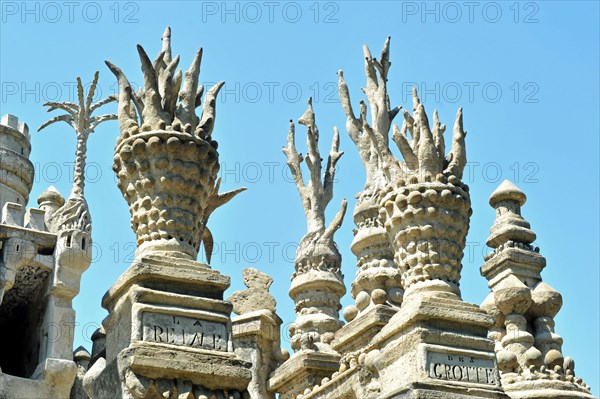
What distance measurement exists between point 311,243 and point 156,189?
272 inches

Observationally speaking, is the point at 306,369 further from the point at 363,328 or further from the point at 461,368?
the point at 461,368

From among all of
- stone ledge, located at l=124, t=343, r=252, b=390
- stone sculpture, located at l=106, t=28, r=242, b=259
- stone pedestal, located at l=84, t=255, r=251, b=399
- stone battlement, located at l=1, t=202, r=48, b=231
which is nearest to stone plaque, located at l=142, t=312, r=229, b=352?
stone pedestal, located at l=84, t=255, r=251, b=399

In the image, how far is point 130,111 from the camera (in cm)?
1130

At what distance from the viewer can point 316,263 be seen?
17391 mm

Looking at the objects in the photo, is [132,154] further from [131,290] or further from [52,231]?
[52,231]

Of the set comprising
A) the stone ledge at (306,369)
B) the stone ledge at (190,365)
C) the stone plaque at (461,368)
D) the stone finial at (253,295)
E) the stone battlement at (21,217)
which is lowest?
the stone ledge at (190,365)

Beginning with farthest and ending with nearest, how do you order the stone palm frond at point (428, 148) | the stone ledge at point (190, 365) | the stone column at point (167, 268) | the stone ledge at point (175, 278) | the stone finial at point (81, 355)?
the stone finial at point (81, 355) → the stone palm frond at point (428, 148) → the stone ledge at point (175, 278) → the stone column at point (167, 268) → the stone ledge at point (190, 365)

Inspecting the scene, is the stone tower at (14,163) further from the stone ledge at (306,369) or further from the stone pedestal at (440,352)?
the stone pedestal at (440,352)

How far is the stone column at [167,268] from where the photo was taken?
9.98 m

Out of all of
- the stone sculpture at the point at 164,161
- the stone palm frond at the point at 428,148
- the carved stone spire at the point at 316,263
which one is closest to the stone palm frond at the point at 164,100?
the stone sculpture at the point at 164,161

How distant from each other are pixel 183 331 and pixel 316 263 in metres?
7.27

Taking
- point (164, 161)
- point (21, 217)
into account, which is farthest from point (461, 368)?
point (21, 217)

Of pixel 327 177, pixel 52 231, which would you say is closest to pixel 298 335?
pixel 327 177

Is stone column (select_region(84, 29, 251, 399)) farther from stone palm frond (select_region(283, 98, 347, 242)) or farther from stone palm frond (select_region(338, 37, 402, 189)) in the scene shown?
stone palm frond (select_region(283, 98, 347, 242))
